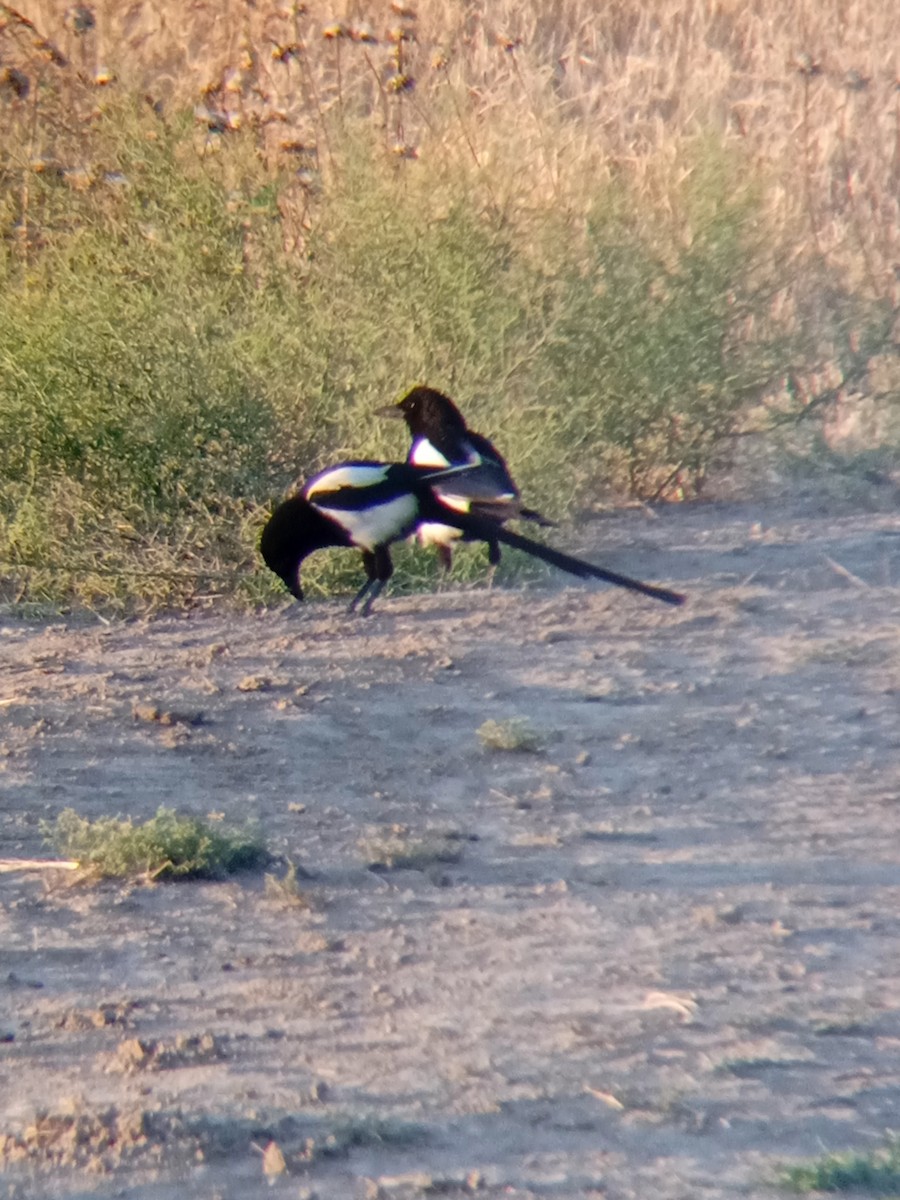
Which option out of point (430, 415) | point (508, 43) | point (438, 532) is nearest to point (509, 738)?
point (438, 532)

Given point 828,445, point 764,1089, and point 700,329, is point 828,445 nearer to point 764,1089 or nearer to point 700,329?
point 700,329

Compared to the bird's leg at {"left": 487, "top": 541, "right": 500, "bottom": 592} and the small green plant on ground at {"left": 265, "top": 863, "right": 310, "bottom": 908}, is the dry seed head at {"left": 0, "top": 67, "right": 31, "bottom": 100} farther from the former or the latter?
the small green plant on ground at {"left": 265, "top": 863, "right": 310, "bottom": 908}

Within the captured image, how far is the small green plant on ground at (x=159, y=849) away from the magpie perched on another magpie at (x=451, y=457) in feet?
6.39

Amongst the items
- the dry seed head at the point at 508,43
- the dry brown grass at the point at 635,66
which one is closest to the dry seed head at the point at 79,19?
the dry brown grass at the point at 635,66

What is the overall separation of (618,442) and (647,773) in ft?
10.7

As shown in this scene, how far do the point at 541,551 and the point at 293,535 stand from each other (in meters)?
1.01

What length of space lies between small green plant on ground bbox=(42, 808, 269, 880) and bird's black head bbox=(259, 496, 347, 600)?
2.03 m

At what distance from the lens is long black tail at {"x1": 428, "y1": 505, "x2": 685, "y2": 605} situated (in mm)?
5258

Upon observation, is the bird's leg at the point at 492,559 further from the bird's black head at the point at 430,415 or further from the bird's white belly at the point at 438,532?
the bird's black head at the point at 430,415

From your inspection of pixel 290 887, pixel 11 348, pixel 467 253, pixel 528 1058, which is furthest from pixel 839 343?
pixel 528 1058

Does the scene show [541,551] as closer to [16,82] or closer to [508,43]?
[16,82]

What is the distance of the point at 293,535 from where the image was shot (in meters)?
5.92

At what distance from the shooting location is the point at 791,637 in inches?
235

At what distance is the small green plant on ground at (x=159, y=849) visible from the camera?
12.5 feet
